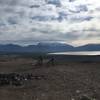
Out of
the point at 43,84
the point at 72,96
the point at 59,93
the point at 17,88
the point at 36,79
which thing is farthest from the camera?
the point at 36,79

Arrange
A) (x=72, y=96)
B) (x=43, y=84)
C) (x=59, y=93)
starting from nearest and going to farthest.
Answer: (x=72, y=96) < (x=59, y=93) < (x=43, y=84)

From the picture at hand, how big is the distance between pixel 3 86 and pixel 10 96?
6.26 metres

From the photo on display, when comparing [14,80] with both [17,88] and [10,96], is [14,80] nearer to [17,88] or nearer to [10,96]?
[17,88]

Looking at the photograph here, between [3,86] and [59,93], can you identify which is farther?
[3,86]

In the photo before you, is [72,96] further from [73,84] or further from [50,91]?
[73,84]

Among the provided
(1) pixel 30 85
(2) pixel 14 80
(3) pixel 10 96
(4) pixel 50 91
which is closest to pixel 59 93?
(4) pixel 50 91

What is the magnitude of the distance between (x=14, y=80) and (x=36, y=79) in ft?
12.7

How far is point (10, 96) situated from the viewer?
1042 inches

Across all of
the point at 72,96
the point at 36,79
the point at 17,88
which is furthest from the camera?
the point at 36,79

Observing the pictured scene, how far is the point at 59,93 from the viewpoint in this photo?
1071 inches

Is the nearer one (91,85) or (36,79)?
(91,85)

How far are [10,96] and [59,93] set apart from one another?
4.02 m

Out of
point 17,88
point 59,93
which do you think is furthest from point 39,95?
point 17,88

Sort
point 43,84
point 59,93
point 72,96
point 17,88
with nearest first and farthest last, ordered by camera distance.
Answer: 1. point 72,96
2. point 59,93
3. point 17,88
4. point 43,84
